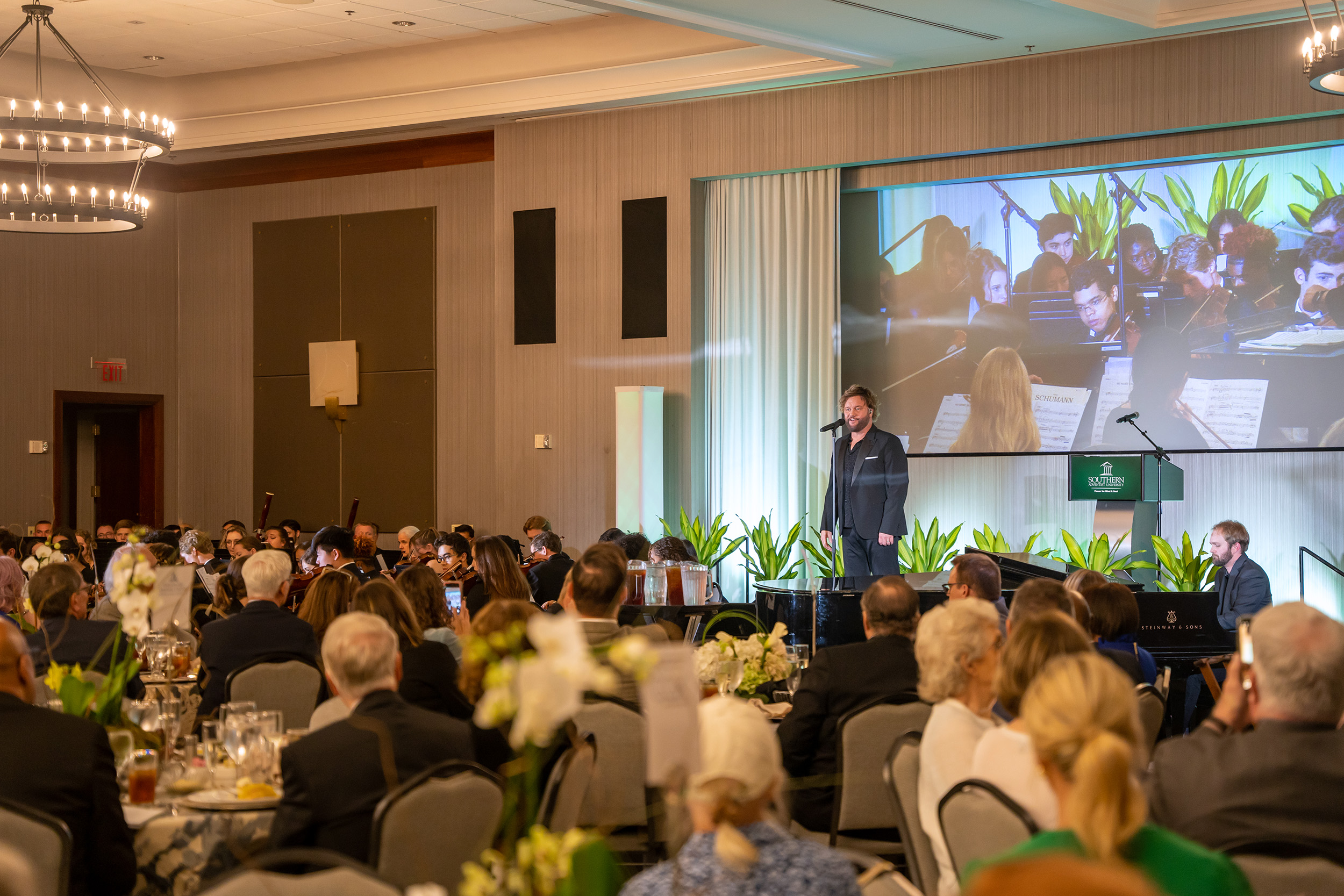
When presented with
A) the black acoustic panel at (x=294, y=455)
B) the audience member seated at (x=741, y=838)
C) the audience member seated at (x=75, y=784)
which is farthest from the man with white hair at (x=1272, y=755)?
the black acoustic panel at (x=294, y=455)

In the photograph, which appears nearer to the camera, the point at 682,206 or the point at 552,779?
the point at 552,779

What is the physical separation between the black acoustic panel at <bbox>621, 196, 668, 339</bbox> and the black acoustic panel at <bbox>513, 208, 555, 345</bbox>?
73cm

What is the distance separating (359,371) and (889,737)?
10.3m

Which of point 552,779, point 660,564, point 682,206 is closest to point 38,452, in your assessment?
point 682,206

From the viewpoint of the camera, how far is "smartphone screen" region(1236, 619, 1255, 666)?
236cm

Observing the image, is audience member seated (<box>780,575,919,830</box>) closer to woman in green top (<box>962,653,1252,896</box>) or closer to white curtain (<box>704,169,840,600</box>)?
woman in green top (<box>962,653,1252,896</box>)

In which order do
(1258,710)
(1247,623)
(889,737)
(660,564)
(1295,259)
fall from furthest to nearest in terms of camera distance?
(1295,259) < (660,564) < (889,737) < (1247,623) < (1258,710)

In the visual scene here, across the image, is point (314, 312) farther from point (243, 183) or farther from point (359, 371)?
point (243, 183)

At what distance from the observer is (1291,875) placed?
1.99m

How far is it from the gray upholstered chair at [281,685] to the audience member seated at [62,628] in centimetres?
46

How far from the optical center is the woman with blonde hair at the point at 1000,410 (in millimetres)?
9812

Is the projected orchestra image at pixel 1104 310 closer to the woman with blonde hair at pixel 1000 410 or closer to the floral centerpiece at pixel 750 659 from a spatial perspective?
the woman with blonde hair at pixel 1000 410

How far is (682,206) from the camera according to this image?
34.7ft

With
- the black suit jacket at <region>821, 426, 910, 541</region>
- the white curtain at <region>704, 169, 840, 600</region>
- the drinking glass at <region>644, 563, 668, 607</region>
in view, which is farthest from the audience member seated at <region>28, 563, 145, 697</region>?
the white curtain at <region>704, 169, 840, 600</region>
